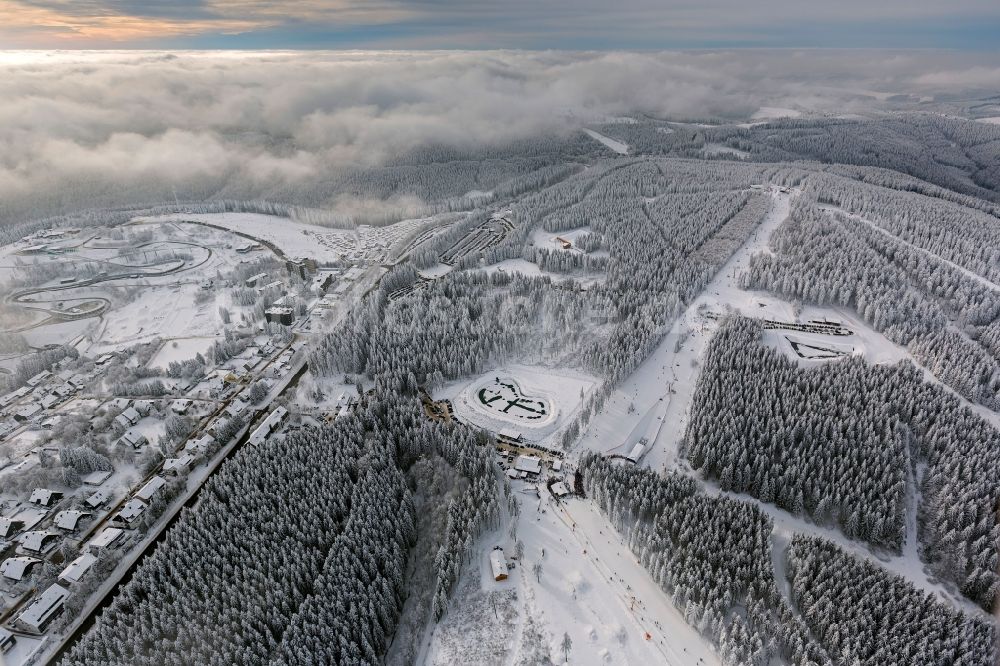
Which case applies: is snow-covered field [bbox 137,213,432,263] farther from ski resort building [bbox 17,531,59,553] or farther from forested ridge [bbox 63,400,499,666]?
ski resort building [bbox 17,531,59,553]

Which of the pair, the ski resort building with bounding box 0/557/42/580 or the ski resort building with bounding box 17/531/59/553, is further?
the ski resort building with bounding box 17/531/59/553

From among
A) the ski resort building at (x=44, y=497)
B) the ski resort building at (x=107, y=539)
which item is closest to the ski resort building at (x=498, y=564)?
the ski resort building at (x=107, y=539)

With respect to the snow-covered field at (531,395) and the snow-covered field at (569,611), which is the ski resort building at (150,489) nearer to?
the snow-covered field at (531,395)

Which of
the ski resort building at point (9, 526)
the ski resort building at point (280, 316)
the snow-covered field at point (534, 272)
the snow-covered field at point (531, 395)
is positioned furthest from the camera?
the snow-covered field at point (534, 272)

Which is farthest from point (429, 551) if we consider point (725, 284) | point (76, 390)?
point (725, 284)

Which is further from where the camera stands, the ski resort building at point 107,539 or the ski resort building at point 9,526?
the ski resort building at point 9,526

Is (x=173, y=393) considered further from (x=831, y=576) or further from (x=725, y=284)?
(x=725, y=284)

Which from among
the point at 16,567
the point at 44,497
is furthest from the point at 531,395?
the point at 16,567

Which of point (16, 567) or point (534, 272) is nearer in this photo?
point (16, 567)

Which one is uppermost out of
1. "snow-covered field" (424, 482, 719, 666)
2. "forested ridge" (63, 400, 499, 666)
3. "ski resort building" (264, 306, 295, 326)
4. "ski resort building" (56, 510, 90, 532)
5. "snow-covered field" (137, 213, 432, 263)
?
"forested ridge" (63, 400, 499, 666)

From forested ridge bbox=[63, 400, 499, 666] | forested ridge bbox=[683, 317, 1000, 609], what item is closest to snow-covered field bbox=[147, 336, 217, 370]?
forested ridge bbox=[63, 400, 499, 666]

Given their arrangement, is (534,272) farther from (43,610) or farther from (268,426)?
(43,610)
